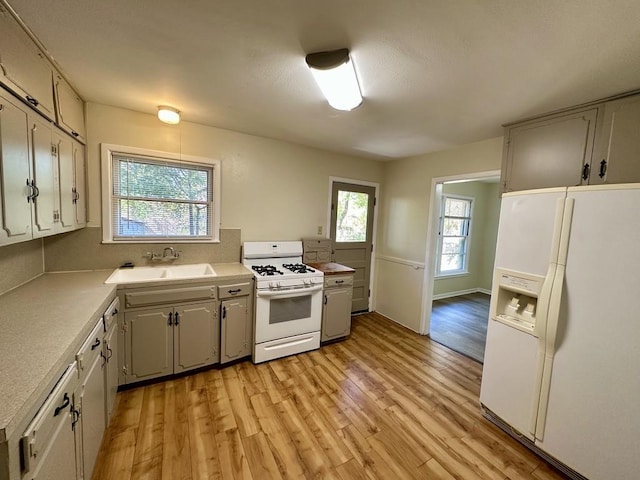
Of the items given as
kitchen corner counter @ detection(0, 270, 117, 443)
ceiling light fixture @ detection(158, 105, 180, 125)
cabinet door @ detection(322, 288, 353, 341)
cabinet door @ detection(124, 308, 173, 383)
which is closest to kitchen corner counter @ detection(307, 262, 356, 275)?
cabinet door @ detection(322, 288, 353, 341)

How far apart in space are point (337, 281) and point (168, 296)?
5.77 ft

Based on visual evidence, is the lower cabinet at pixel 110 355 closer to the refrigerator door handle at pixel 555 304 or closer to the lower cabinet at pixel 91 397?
the lower cabinet at pixel 91 397

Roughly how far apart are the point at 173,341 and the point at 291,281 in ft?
3.84

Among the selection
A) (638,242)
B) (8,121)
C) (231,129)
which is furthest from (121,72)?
(638,242)

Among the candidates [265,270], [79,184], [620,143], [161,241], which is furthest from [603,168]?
[79,184]

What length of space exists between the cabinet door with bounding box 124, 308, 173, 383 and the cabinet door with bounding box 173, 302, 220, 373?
0.06 metres

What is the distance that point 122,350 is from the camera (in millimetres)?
2055

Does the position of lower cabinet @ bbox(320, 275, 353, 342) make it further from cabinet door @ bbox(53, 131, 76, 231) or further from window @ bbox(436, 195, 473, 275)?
window @ bbox(436, 195, 473, 275)

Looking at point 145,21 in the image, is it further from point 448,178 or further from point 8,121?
point 448,178

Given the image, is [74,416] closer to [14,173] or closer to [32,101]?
[14,173]

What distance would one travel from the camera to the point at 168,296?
2170 mm

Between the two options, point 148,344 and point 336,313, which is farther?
point 336,313

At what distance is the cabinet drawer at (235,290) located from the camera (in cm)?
241

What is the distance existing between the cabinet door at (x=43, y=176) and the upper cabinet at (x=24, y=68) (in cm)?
11
